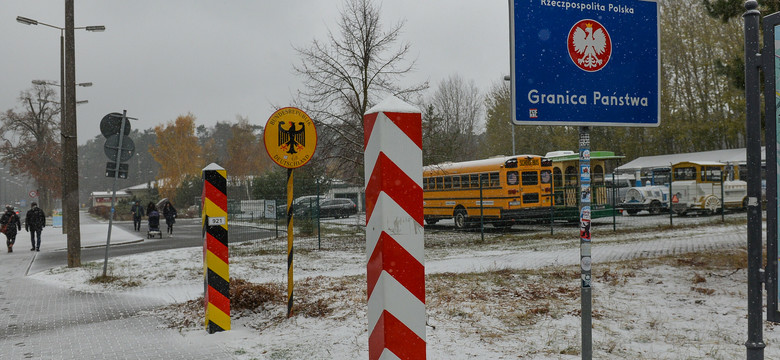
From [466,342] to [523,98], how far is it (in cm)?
306

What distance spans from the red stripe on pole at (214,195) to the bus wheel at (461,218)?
15.8 m

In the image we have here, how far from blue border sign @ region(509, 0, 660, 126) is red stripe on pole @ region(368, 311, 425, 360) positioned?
1182 millimetres

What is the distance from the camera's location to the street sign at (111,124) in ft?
38.2

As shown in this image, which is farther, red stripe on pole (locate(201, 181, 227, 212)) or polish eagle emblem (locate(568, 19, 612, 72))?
red stripe on pole (locate(201, 181, 227, 212))

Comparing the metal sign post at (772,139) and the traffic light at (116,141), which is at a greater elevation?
the traffic light at (116,141)

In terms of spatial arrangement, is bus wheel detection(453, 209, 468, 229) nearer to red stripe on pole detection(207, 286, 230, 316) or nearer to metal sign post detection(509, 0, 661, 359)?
red stripe on pole detection(207, 286, 230, 316)

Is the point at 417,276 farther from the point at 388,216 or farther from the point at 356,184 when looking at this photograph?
the point at 356,184

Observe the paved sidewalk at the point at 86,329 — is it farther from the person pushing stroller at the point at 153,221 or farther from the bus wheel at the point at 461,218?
the person pushing stroller at the point at 153,221

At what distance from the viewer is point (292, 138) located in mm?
6930

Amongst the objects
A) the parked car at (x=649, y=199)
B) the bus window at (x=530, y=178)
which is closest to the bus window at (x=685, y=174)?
the parked car at (x=649, y=199)

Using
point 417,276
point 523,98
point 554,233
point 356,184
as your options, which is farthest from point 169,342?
point 554,233

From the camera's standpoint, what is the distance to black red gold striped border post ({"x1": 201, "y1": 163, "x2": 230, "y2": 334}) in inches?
247

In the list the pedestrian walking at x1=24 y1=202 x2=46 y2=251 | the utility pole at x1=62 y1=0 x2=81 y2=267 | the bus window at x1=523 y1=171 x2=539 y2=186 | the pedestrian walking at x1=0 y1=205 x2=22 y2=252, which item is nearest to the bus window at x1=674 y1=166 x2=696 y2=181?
the bus window at x1=523 y1=171 x2=539 y2=186

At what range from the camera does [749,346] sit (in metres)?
3.24
